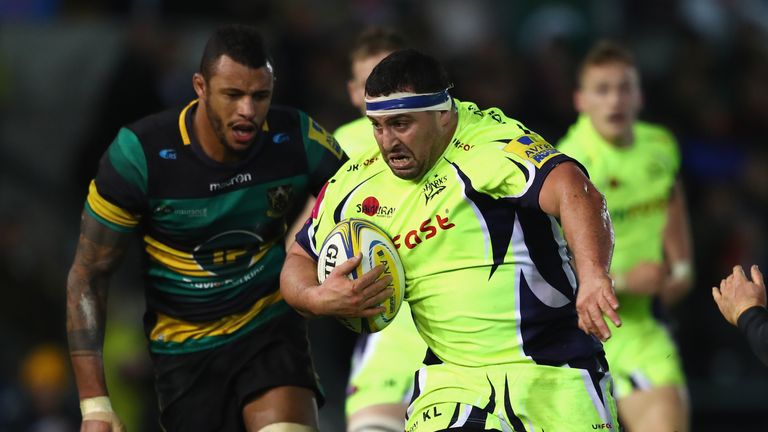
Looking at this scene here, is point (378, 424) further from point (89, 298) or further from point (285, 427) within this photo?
point (89, 298)

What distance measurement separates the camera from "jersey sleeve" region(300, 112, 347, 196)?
274 inches

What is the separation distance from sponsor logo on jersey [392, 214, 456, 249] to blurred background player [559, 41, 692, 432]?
301 centimetres

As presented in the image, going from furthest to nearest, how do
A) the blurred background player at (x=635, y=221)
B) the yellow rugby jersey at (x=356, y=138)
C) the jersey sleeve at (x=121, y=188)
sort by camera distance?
the blurred background player at (x=635, y=221) → the yellow rugby jersey at (x=356, y=138) → the jersey sleeve at (x=121, y=188)

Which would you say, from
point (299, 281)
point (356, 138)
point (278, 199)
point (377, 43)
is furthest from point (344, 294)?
point (377, 43)

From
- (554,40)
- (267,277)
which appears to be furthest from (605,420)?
(554,40)

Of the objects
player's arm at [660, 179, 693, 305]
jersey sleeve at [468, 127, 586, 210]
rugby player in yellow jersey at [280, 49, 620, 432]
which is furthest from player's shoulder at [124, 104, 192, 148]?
player's arm at [660, 179, 693, 305]

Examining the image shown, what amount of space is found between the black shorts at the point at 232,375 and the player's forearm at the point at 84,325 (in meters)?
0.47

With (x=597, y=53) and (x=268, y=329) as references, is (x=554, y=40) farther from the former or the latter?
(x=268, y=329)

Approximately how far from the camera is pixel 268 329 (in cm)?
691

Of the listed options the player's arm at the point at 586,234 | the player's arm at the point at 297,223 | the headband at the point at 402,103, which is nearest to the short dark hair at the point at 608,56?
the player's arm at the point at 297,223

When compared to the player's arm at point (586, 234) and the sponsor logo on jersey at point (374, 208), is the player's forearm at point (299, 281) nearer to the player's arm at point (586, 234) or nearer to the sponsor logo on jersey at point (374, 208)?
the sponsor logo on jersey at point (374, 208)

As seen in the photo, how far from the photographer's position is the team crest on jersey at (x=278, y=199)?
6.86 metres

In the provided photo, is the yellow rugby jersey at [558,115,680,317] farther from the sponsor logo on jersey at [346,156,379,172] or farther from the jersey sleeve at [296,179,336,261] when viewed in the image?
the jersey sleeve at [296,179,336,261]

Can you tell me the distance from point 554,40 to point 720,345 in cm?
350
